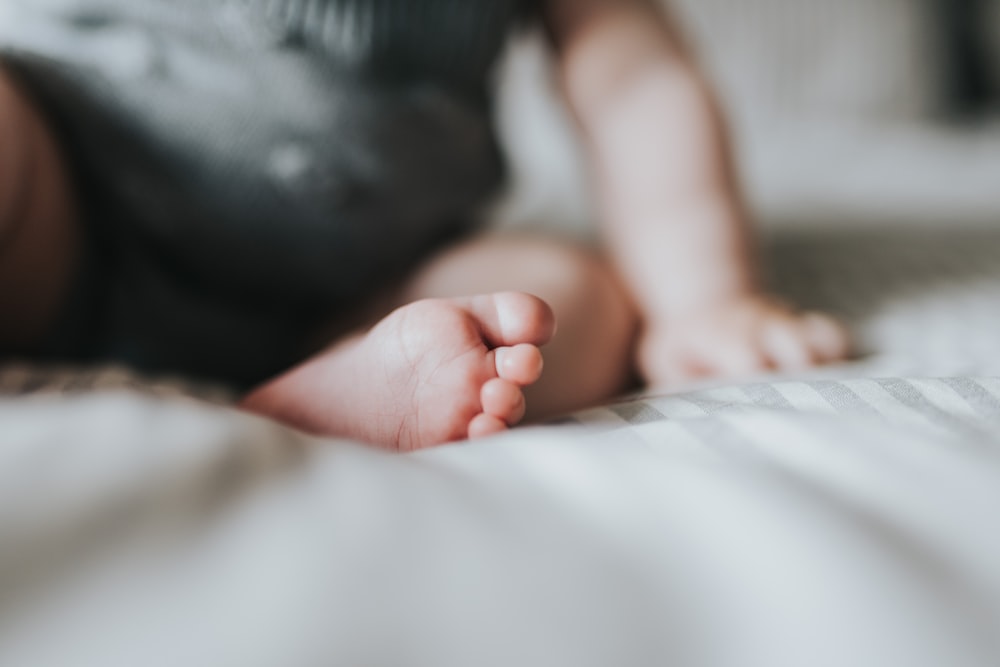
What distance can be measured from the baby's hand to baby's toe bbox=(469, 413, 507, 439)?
5.5 inches

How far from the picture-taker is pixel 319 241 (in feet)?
1.49

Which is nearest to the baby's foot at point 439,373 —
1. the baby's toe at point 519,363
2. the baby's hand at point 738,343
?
the baby's toe at point 519,363

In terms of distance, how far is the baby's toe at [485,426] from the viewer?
0.23 m

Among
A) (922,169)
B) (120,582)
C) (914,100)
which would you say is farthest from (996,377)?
(914,100)

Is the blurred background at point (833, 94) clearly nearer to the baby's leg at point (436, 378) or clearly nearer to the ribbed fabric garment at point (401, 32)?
the ribbed fabric garment at point (401, 32)

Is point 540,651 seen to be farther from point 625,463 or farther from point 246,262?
point 246,262

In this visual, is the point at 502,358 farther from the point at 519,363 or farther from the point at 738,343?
the point at 738,343

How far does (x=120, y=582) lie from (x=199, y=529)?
0.02 m

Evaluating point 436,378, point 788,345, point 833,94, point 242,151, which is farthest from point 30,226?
point 833,94

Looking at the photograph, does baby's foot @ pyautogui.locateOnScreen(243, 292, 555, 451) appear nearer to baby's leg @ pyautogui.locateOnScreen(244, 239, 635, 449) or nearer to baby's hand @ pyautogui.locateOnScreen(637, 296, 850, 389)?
baby's leg @ pyautogui.locateOnScreen(244, 239, 635, 449)

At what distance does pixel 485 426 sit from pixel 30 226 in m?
0.26

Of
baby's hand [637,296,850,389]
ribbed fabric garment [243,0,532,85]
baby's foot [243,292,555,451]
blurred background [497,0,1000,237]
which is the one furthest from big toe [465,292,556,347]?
blurred background [497,0,1000,237]

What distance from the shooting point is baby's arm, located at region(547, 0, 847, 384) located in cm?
39

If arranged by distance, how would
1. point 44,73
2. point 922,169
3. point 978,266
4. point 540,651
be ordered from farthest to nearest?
1. point 922,169
2. point 978,266
3. point 44,73
4. point 540,651
